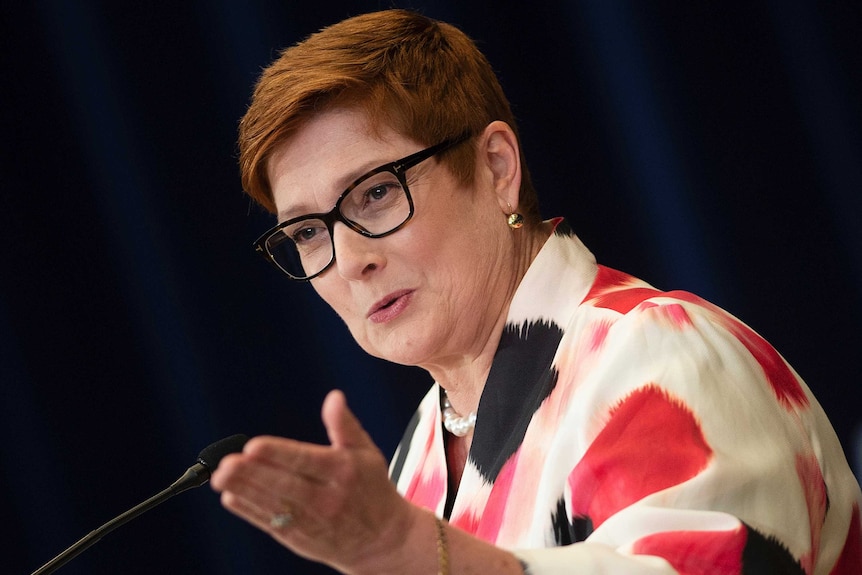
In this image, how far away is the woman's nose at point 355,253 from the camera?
49.1 inches

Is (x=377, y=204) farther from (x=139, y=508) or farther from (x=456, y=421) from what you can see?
(x=139, y=508)

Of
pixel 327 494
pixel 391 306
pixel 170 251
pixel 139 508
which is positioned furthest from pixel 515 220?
pixel 170 251

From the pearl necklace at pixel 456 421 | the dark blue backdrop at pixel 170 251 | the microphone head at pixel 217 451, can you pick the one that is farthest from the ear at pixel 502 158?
the dark blue backdrop at pixel 170 251

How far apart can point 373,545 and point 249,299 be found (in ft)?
4.62

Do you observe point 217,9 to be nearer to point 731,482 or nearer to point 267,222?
point 267,222

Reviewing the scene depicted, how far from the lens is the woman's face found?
1.25 m

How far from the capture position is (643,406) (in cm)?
97

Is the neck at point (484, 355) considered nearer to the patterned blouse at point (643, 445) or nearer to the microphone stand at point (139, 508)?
the patterned blouse at point (643, 445)

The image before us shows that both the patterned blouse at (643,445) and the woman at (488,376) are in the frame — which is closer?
the woman at (488,376)

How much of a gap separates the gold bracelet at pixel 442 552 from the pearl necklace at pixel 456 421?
0.60 metres

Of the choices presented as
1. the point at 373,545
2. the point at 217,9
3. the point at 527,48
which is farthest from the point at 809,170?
the point at 373,545

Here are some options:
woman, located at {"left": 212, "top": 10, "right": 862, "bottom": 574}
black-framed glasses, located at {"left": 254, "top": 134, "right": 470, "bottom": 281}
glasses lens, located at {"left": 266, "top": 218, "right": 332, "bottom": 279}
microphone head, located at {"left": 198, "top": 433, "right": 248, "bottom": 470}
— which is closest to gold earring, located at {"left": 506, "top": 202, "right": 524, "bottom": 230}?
woman, located at {"left": 212, "top": 10, "right": 862, "bottom": 574}

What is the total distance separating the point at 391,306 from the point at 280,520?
1.91ft

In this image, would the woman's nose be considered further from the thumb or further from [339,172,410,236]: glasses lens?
the thumb
